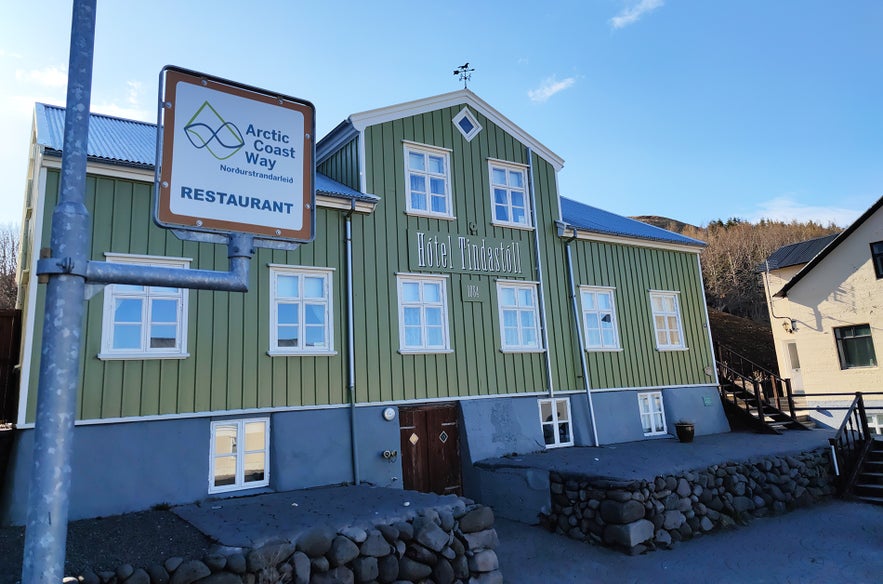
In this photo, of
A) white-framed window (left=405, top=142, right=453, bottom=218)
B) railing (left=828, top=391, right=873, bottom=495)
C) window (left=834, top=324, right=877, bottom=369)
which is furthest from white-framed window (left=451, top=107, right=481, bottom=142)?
window (left=834, top=324, right=877, bottom=369)

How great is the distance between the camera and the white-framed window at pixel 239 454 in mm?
9195

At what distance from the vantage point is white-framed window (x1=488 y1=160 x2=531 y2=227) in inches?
534

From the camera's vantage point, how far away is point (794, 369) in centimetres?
2589

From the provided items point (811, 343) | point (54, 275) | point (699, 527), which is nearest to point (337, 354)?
point (699, 527)

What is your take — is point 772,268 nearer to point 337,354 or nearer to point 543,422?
point 543,422

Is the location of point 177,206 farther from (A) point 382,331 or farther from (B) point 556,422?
(B) point 556,422

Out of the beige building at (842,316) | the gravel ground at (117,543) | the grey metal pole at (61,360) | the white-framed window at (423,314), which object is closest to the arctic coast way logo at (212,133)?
the grey metal pole at (61,360)

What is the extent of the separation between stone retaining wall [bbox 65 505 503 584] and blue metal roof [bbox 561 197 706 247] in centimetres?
857

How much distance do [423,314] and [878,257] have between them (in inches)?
676

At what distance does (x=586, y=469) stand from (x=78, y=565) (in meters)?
7.81

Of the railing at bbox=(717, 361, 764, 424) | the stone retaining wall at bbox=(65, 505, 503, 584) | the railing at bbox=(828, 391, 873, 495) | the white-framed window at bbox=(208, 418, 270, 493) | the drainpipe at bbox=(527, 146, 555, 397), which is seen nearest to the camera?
the stone retaining wall at bbox=(65, 505, 503, 584)

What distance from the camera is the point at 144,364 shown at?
8.81 meters

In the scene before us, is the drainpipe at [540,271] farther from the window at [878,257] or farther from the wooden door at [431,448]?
the window at [878,257]

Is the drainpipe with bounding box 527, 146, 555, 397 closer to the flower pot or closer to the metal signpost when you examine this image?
the flower pot
